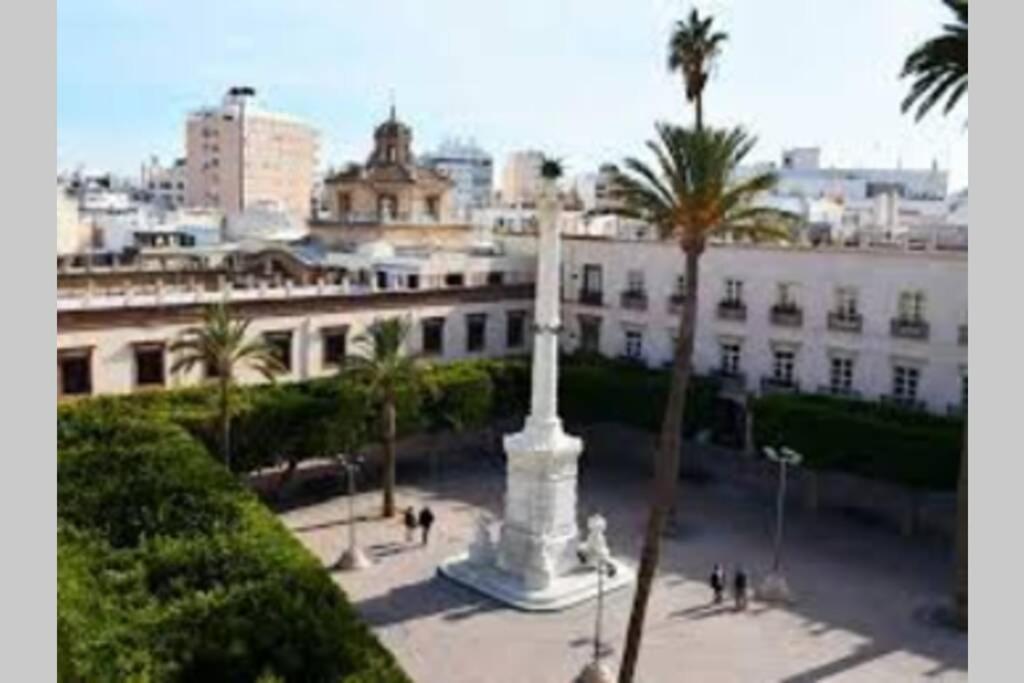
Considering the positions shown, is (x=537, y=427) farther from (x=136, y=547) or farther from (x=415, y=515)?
(x=136, y=547)

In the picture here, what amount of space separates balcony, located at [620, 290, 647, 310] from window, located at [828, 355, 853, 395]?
28.7ft

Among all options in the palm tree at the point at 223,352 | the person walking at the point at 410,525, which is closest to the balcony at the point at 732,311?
the person walking at the point at 410,525

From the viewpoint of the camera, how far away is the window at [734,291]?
4725 centimetres

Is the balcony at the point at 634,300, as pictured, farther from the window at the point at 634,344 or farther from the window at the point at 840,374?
the window at the point at 840,374

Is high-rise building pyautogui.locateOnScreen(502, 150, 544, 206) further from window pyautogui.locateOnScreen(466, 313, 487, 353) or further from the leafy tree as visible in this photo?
the leafy tree

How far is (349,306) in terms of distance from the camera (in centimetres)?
4588

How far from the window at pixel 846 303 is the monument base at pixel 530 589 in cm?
1496

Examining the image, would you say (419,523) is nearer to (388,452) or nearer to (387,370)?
(388,452)

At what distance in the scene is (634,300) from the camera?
50312 millimetres

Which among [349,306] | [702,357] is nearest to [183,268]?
[349,306]

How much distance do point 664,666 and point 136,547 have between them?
42.0 feet

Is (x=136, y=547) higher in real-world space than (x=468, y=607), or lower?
higher

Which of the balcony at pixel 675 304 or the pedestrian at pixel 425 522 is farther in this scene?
the balcony at pixel 675 304
